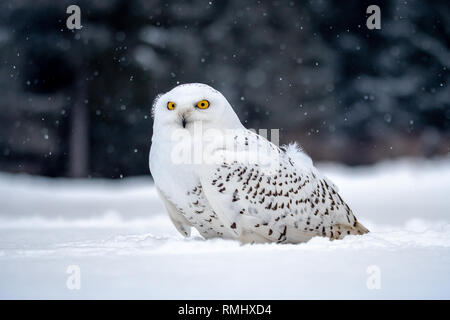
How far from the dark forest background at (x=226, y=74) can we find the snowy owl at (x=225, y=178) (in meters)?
7.11

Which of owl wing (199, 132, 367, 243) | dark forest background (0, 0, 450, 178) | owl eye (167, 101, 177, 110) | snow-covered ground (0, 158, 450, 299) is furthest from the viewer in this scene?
dark forest background (0, 0, 450, 178)

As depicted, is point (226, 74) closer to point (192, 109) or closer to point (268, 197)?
point (192, 109)

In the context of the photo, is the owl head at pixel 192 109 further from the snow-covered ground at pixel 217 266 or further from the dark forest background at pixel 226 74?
the dark forest background at pixel 226 74

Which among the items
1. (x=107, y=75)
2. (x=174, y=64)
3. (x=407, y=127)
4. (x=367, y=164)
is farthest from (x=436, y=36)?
(x=107, y=75)

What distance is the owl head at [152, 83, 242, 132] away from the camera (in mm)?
3248

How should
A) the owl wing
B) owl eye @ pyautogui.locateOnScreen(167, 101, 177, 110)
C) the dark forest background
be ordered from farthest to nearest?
1. the dark forest background
2. owl eye @ pyautogui.locateOnScreen(167, 101, 177, 110)
3. the owl wing

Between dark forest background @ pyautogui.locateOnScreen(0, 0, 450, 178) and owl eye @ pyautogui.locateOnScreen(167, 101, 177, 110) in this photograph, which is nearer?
owl eye @ pyautogui.locateOnScreen(167, 101, 177, 110)

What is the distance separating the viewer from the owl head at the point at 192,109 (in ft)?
10.7

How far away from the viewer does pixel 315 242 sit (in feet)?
10.7

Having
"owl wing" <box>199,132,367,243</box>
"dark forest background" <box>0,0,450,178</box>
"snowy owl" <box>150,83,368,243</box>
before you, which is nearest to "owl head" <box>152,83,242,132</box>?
"snowy owl" <box>150,83,368,243</box>

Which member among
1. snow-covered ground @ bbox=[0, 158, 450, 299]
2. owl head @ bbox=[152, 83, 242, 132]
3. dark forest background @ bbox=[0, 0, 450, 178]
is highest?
dark forest background @ bbox=[0, 0, 450, 178]

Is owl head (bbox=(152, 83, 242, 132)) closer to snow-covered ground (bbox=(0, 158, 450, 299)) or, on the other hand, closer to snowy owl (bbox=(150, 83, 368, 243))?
snowy owl (bbox=(150, 83, 368, 243))

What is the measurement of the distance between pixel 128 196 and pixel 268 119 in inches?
155

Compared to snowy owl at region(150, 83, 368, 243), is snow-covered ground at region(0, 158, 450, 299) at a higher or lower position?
lower
